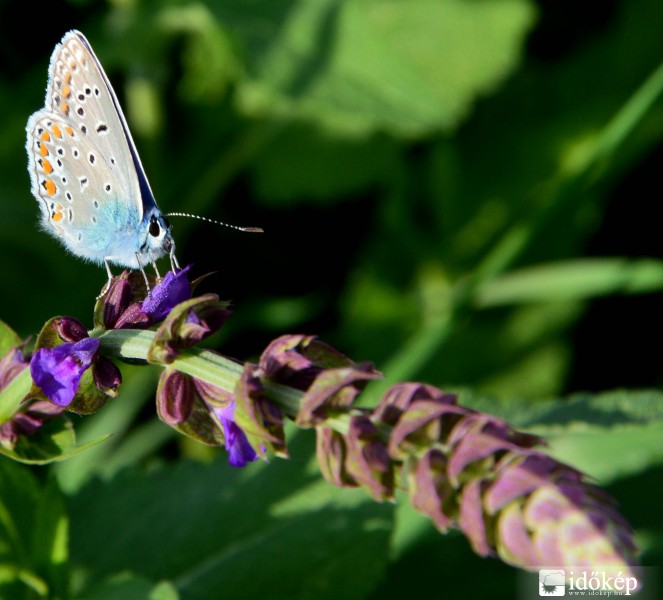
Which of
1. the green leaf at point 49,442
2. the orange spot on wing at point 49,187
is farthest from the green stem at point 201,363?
the orange spot on wing at point 49,187

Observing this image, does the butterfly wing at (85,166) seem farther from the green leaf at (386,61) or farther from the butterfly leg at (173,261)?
the green leaf at (386,61)

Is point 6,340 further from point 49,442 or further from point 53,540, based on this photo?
point 53,540

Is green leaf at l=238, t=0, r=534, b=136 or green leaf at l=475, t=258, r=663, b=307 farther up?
green leaf at l=238, t=0, r=534, b=136

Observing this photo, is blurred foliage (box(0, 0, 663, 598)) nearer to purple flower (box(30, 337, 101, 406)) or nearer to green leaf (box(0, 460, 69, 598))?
green leaf (box(0, 460, 69, 598))

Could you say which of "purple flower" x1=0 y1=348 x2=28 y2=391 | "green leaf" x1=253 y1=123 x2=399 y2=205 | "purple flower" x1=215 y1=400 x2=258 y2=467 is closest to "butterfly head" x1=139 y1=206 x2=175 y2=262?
"purple flower" x1=0 y1=348 x2=28 y2=391

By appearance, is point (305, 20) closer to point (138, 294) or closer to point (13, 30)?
point (13, 30)

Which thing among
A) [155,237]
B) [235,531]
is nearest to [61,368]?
[155,237]
